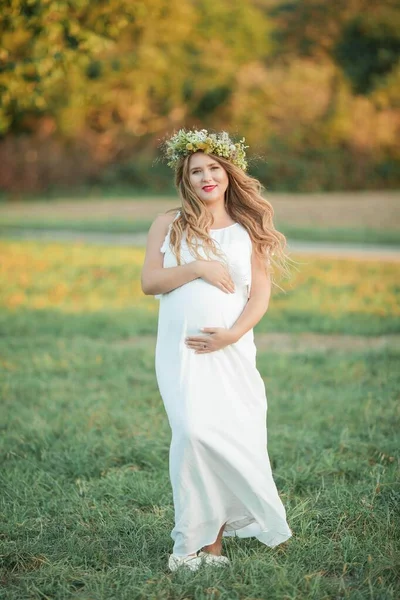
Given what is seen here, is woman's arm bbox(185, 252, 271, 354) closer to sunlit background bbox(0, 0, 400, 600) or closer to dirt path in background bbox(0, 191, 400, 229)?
sunlit background bbox(0, 0, 400, 600)

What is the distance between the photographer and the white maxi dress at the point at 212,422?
3070mm

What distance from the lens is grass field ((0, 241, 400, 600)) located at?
10.3 feet

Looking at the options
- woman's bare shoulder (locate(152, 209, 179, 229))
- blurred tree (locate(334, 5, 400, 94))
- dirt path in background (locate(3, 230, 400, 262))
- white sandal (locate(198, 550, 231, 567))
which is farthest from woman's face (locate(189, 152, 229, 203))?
blurred tree (locate(334, 5, 400, 94))

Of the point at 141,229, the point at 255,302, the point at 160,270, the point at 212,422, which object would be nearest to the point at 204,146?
the point at 160,270

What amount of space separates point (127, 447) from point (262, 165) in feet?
91.1

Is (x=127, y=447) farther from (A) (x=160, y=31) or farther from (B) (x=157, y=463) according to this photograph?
(A) (x=160, y=31)

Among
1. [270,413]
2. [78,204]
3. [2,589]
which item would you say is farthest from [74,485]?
[78,204]

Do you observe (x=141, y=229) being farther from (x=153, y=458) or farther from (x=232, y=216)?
(x=232, y=216)

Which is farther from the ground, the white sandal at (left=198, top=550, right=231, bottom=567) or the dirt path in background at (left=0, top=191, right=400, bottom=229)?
the dirt path in background at (left=0, top=191, right=400, bottom=229)

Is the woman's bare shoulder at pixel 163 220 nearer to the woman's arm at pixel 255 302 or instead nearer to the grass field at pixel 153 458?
the woman's arm at pixel 255 302

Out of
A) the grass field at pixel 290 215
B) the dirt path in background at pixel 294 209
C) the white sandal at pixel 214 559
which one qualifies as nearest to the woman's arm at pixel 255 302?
the white sandal at pixel 214 559

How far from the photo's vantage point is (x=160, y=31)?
37.2 m

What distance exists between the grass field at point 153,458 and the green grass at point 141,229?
7991 millimetres

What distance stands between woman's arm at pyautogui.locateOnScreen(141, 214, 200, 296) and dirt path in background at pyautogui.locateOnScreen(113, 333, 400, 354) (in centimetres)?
416
